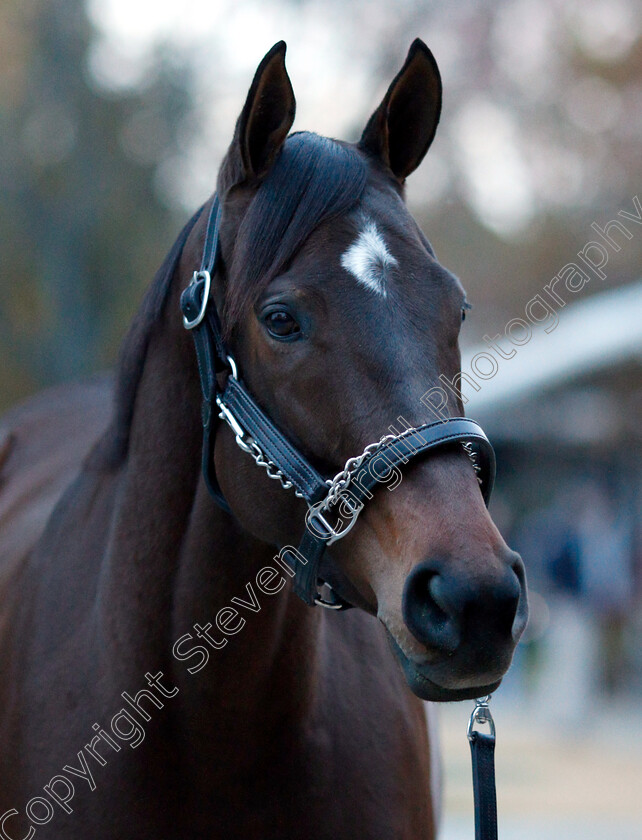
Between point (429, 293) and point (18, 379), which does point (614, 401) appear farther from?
point (429, 293)

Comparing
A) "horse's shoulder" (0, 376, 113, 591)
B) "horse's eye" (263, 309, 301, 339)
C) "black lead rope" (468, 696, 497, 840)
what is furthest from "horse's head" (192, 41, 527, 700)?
"horse's shoulder" (0, 376, 113, 591)

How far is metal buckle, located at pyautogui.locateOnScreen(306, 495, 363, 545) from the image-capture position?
189 centimetres

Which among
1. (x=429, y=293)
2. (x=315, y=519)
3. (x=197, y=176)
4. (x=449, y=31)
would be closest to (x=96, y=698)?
(x=315, y=519)

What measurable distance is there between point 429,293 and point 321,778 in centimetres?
118

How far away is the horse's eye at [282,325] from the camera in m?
1.96

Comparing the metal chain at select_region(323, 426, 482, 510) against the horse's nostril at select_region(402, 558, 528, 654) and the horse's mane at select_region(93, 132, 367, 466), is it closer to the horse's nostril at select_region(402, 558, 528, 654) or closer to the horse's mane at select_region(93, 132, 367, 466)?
the horse's nostril at select_region(402, 558, 528, 654)

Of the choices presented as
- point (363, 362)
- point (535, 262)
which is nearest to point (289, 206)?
point (363, 362)

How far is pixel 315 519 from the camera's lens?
1.95 meters

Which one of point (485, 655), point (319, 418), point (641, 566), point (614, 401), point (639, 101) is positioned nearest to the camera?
point (485, 655)

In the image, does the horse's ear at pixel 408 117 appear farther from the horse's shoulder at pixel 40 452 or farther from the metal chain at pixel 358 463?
the horse's shoulder at pixel 40 452

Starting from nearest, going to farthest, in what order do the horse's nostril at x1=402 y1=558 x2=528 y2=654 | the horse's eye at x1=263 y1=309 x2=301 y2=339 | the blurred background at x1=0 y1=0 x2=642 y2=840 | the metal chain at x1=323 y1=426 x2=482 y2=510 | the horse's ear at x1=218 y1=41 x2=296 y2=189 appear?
the horse's nostril at x1=402 y1=558 x2=528 y2=654
the metal chain at x1=323 y1=426 x2=482 y2=510
the horse's eye at x1=263 y1=309 x2=301 y2=339
the horse's ear at x1=218 y1=41 x2=296 y2=189
the blurred background at x1=0 y1=0 x2=642 y2=840

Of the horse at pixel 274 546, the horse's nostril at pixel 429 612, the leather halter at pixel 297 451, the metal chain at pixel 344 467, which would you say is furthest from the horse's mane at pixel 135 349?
the horse's nostril at pixel 429 612

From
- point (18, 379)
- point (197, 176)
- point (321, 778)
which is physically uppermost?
point (197, 176)

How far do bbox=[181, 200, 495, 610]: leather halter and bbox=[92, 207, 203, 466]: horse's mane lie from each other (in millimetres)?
217
